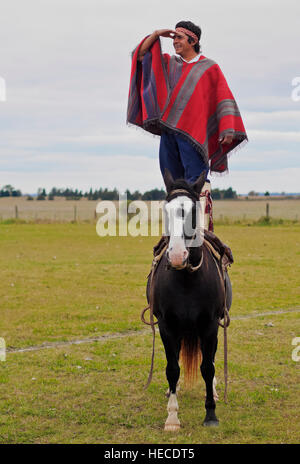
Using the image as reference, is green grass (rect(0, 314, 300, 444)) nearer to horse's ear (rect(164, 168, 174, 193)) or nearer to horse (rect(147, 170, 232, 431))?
horse (rect(147, 170, 232, 431))

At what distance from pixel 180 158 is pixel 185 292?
5.14ft

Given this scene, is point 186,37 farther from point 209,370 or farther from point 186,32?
point 209,370

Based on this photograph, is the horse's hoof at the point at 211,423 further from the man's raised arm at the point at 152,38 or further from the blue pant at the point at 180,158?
the man's raised arm at the point at 152,38

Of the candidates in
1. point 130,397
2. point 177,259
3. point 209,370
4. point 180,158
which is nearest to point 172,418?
point 209,370

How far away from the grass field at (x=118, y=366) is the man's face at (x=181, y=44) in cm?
387

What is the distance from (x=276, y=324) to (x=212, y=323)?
471 centimetres

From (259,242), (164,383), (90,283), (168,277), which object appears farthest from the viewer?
(259,242)

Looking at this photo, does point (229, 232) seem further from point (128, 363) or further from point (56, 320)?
point (128, 363)

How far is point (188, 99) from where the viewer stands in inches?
216

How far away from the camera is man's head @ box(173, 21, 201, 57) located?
5.54 metres

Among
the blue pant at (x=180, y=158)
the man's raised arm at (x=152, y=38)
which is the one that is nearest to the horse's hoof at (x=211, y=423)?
the blue pant at (x=180, y=158)

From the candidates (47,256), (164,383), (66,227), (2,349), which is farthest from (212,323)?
(66,227)

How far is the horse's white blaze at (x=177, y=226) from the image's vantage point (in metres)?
4.36

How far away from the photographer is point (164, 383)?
672cm
